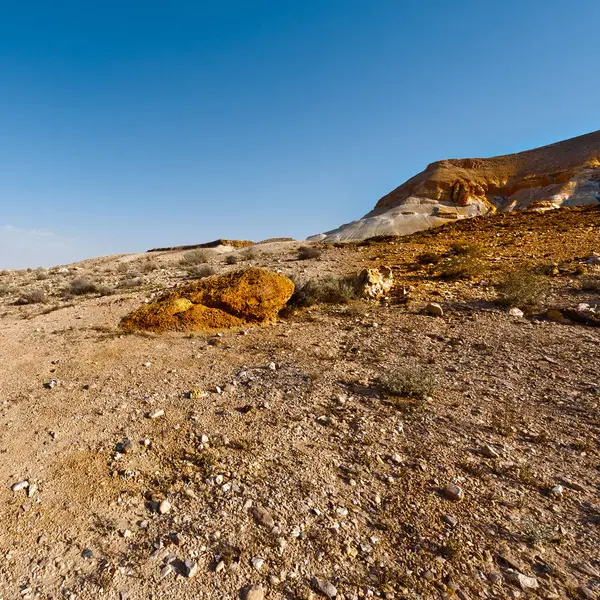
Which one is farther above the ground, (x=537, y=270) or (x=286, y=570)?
(x=537, y=270)

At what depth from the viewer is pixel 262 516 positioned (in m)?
2.48

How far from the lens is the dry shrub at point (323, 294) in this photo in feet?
24.4

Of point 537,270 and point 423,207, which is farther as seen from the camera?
point 423,207

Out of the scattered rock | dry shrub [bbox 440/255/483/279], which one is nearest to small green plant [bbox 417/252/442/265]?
dry shrub [bbox 440/255/483/279]

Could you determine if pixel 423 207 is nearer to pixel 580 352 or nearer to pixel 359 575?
pixel 580 352

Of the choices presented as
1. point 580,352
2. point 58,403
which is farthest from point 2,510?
point 580,352

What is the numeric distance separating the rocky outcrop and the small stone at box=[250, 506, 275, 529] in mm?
31709

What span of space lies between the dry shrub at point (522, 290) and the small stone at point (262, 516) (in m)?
5.77

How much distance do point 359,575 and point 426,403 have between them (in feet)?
6.77

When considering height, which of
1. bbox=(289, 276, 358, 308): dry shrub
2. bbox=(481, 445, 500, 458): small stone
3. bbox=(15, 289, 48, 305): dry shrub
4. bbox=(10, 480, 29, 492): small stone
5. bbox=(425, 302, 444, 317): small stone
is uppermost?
bbox=(15, 289, 48, 305): dry shrub

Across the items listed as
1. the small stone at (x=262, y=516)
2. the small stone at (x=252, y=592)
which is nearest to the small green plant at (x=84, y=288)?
the small stone at (x=262, y=516)

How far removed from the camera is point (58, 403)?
406 cm

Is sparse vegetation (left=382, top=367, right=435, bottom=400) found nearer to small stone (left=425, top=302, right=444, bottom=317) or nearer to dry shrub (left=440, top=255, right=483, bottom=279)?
small stone (left=425, top=302, right=444, bottom=317)

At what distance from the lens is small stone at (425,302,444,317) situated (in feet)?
20.9
